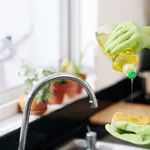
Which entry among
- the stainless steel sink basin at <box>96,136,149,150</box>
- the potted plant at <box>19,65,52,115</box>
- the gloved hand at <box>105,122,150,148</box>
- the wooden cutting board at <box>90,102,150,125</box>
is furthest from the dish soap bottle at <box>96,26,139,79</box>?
the wooden cutting board at <box>90,102,150,125</box>

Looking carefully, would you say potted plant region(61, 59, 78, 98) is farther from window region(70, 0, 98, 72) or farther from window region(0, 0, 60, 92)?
window region(70, 0, 98, 72)

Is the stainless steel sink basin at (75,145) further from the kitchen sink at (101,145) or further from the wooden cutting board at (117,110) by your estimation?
the wooden cutting board at (117,110)

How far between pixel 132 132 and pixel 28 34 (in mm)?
783

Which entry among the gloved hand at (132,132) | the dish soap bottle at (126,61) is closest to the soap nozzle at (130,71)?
the dish soap bottle at (126,61)

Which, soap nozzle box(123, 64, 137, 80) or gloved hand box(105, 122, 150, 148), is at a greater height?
soap nozzle box(123, 64, 137, 80)

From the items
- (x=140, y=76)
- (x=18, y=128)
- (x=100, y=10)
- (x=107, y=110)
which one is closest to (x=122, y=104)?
(x=107, y=110)

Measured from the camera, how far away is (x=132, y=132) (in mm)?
1068

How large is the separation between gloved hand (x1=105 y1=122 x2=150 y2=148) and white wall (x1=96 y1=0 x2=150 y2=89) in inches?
35.5

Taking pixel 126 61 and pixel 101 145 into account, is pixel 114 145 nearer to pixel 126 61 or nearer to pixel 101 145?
pixel 101 145

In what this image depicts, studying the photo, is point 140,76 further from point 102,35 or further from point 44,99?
point 102,35

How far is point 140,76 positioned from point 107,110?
1.88 feet

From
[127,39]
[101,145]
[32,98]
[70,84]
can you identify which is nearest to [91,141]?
[101,145]

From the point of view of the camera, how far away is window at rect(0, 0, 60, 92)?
1.56 metres

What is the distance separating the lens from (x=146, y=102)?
2400 mm
